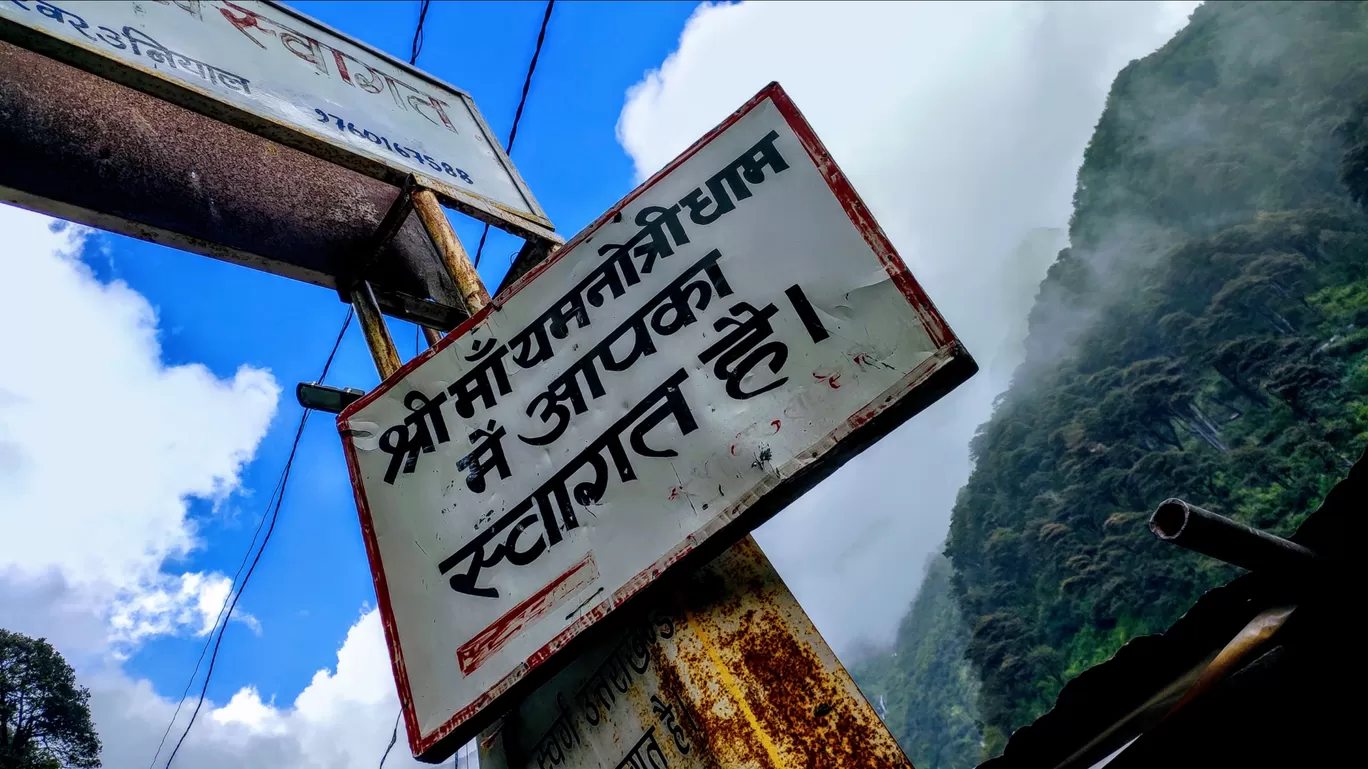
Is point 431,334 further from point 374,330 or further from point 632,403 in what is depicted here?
point 632,403

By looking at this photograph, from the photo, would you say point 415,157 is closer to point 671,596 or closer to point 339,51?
point 339,51

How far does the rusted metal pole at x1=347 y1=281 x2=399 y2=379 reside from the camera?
2.98m

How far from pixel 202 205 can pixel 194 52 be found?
1.83 ft

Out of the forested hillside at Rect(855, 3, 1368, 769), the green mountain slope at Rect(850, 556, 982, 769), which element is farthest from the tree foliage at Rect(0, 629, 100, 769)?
the green mountain slope at Rect(850, 556, 982, 769)


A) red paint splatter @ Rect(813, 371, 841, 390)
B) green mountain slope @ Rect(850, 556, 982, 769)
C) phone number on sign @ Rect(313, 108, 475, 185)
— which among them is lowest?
green mountain slope @ Rect(850, 556, 982, 769)

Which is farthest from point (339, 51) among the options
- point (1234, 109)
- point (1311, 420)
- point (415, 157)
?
point (1234, 109)

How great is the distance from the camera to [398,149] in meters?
3.19

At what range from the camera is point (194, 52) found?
9.07ft

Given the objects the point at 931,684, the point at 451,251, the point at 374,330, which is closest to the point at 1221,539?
the point at 451,251

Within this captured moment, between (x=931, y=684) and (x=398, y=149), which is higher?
(x=398, y=149)

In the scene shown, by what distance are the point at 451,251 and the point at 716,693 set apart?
1.89 meters

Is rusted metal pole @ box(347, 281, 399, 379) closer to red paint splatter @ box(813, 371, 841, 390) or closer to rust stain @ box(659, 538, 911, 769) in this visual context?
rust stain @ box(659, 538, 911, 769)

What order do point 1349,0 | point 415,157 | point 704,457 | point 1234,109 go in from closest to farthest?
point 704,457 < point 415,157 < point 1349,0 < point 1234,109

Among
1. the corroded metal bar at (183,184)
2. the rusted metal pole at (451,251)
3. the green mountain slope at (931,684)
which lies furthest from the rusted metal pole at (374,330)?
the green mountain slope at (931,684)
